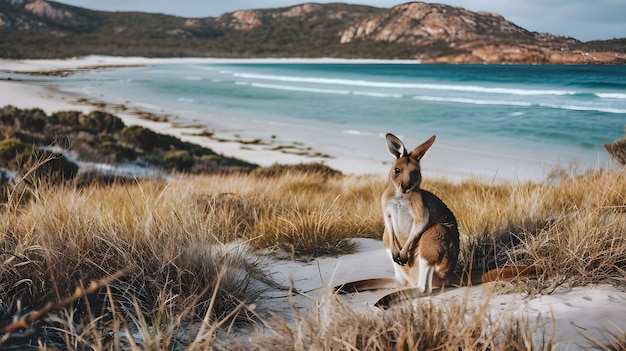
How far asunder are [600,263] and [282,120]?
18398 mm

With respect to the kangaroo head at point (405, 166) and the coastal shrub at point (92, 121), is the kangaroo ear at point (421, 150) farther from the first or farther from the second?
the coastal shrub at point (92, 121)

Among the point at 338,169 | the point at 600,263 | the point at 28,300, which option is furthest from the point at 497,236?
the point at 338,169

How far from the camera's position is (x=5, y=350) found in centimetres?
235

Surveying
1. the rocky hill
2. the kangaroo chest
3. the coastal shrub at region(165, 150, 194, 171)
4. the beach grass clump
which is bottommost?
the coastal shrub at region(165, 150, 194, 171)

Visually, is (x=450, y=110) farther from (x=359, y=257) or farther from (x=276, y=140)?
(x=359, y=257)

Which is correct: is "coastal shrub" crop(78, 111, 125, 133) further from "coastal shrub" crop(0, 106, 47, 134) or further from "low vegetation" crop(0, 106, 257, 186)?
"coastal shrub" crop(0, 106, 47, 134)

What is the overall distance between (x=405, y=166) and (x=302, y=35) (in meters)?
59.1

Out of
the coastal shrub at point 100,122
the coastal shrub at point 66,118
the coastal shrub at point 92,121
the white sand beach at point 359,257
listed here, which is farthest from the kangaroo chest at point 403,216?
the coastal shrub at point 66,118

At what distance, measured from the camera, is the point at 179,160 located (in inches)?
488

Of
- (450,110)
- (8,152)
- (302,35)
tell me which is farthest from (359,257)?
(302,35)

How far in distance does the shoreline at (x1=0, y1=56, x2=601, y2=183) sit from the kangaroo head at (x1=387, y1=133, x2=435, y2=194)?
15.5 ft

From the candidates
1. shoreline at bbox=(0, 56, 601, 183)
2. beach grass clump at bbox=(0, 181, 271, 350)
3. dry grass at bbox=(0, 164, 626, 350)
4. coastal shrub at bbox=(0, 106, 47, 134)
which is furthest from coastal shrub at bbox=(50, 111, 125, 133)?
beach grass clump at bbox=(0, 181, 271, 350)

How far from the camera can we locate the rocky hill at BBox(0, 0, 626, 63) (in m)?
9.94

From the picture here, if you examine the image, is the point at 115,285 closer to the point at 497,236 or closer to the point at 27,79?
the point at 497,236
